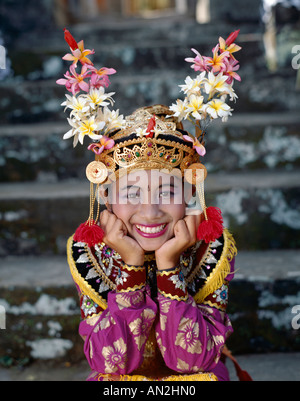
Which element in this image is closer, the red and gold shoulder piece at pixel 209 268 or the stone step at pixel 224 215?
the red and gold shoulder piece at pixel 209 268

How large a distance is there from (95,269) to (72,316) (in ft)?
2.28

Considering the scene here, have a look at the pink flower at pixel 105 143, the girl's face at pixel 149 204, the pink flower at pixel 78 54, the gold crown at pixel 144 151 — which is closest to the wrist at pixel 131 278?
the girl's face at pixel 149 204

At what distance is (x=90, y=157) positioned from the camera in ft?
11.6

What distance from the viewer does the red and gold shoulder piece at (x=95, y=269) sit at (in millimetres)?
2018

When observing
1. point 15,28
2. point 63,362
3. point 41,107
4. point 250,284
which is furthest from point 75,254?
point 15,28

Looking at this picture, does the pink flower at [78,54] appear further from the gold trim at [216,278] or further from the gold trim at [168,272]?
the gold trim at [216,278]

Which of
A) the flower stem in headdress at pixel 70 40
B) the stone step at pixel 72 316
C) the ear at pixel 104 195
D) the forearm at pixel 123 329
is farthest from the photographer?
the stone step at pixel 72 316

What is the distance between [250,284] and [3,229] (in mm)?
1744

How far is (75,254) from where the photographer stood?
6.91 ft

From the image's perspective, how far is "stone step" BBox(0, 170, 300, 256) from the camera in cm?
301

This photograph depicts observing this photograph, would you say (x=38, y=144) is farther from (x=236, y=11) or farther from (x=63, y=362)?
(x=236, y=11)

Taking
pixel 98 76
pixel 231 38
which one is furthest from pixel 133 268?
pixel 231 38

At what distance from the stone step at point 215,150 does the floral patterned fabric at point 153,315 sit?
1491 mm
